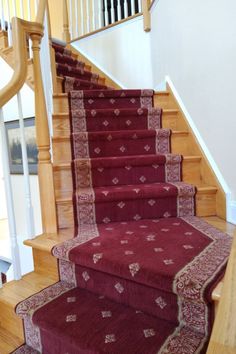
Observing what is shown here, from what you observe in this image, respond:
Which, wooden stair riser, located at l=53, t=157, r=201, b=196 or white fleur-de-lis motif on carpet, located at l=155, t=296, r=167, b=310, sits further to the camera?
wooden stair riser, located at l=53, t=157, r=201, b=196

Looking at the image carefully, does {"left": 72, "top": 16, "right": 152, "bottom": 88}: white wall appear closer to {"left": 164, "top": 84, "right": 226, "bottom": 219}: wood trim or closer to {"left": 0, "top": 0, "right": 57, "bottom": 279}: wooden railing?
{"left": 164, "top": 84, "right": 226, "bottom": 219}: wood trim

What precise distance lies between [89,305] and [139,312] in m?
0.21

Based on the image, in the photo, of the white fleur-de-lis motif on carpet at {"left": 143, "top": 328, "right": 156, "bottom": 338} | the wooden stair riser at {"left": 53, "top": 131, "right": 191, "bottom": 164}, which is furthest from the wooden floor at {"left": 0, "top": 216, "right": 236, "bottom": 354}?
the wooden stair riser at {"left": 53, "top": 131, "right": 191, "bottom": 164}

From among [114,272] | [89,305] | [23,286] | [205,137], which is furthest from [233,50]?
[23,286]

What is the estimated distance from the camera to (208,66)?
1.73 m

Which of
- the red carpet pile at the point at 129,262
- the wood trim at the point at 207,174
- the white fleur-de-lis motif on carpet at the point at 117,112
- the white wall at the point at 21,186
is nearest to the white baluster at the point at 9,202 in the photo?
the red carpet pile at the point at 129,262

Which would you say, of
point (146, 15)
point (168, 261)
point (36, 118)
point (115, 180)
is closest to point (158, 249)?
point (168, 261)

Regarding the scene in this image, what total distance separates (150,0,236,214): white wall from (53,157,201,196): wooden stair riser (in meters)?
0.17

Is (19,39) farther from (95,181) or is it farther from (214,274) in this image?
(214,274)

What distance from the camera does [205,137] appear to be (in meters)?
1.87

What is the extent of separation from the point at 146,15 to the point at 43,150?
7.24ft

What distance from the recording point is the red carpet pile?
946 mm

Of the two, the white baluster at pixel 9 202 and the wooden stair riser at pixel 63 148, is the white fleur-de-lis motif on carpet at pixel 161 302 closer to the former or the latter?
the white baluster at pixel 9 202

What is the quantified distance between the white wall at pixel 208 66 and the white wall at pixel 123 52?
2.08ft
